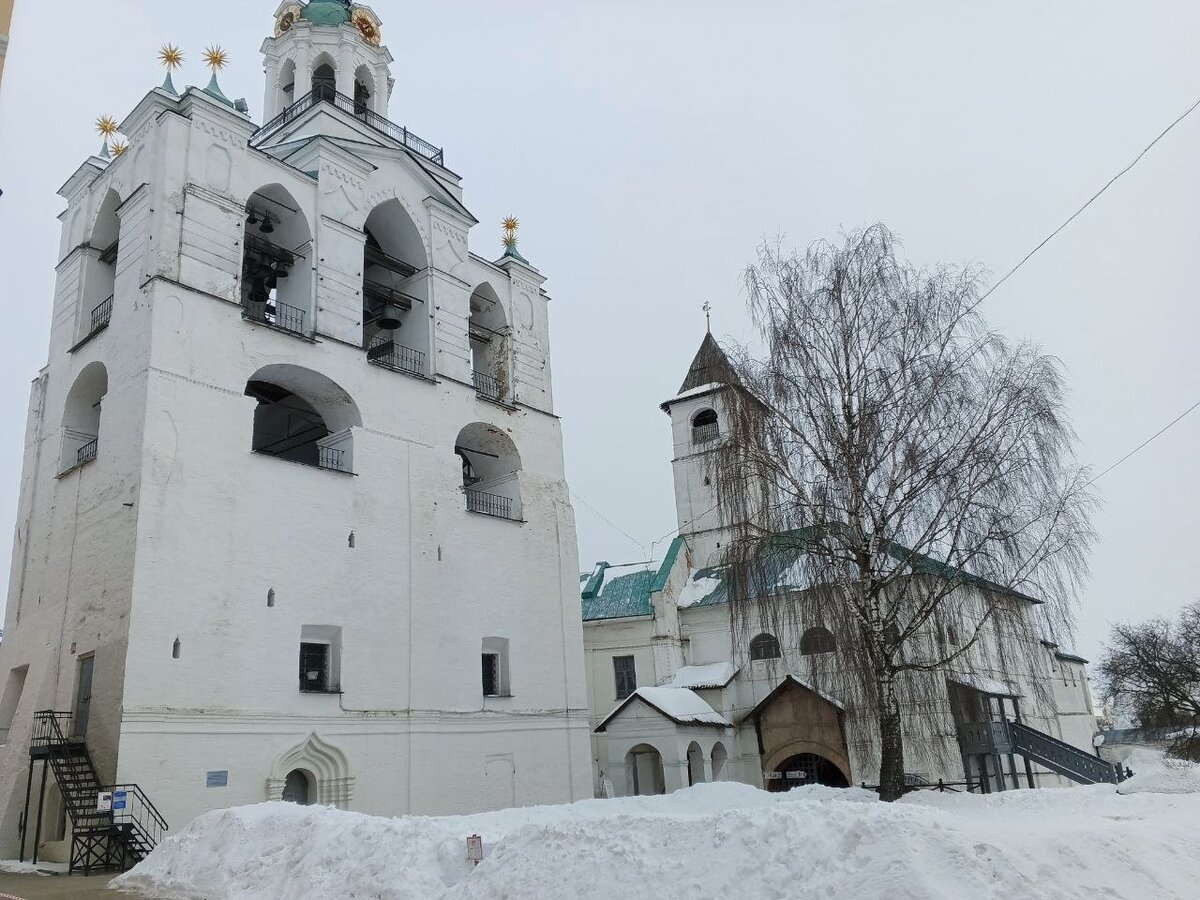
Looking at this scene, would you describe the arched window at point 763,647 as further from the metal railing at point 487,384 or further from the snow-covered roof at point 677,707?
the metal railing at point 487,384

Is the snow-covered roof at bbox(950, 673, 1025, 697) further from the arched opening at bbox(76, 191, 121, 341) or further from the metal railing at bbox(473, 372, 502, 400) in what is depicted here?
the arched opening at bbox(76, 191, 121, 341)

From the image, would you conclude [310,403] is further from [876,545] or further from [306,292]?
[876,545]

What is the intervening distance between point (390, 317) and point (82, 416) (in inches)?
319

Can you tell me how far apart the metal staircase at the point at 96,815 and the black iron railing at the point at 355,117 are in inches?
704

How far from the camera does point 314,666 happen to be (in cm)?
1955

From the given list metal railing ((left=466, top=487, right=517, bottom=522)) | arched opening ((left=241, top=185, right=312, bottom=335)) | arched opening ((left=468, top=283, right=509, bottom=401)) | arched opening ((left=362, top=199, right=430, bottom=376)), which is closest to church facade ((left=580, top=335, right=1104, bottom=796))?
metal railing ((left=466, top=487, right=517, bottom=522))

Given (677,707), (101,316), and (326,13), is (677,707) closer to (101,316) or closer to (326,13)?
(101,316)

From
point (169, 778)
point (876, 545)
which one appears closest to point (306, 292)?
point (169, 778)

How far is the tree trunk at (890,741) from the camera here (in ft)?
47.4

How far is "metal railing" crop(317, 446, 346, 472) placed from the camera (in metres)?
21.5

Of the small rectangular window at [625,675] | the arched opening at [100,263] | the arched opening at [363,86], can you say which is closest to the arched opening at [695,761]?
the small rectangular window at [625,675]

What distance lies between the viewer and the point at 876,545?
598 inches

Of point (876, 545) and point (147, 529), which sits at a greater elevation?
point (147, 529)

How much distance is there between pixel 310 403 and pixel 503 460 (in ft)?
19.9
